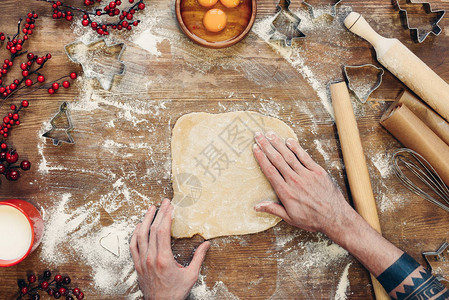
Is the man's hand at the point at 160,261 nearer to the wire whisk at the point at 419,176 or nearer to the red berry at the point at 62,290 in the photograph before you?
the red berry at the point at 62,290

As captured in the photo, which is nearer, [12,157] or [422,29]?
[12,157]

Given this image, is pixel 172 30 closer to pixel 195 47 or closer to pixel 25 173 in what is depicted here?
pixel 195 47

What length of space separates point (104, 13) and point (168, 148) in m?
0.60

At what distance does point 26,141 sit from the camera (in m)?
1.35

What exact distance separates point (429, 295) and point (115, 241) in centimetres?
120

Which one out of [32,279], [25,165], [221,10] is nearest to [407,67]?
[221,10]

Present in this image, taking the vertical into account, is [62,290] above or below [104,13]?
below

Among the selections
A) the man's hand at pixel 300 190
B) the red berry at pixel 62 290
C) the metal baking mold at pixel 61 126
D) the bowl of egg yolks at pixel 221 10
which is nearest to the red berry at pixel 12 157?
the metal baking mold at pixel 61 126

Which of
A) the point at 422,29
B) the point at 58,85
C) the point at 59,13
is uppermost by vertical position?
the point at 422,29

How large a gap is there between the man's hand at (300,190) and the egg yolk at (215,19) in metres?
0.49

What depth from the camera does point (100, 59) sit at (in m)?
1.37

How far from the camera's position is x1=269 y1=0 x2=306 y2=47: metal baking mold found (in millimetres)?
1372

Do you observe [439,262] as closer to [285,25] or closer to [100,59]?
[285,25]

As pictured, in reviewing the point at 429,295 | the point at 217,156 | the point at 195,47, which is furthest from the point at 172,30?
the point at 429,295
